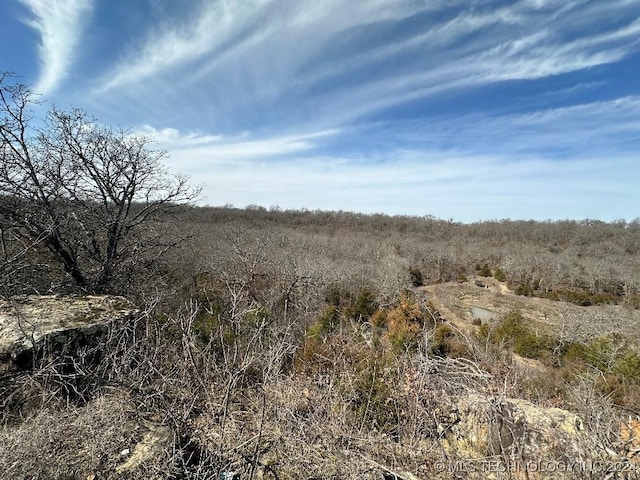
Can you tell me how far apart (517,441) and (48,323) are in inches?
191

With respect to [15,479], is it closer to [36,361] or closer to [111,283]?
[36,361]

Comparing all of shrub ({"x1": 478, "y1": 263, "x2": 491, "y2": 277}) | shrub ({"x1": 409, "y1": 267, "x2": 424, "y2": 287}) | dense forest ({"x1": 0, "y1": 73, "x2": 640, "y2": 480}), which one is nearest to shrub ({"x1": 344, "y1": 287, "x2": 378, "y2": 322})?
dense forest ({"x1": 0, "y1": 73, "x2": 640, "y2": 480})

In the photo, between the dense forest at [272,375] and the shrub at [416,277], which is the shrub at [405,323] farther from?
the shrub at [416,277]

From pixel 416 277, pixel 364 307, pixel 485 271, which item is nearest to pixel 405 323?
pixel 364 307

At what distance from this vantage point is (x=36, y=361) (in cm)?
374

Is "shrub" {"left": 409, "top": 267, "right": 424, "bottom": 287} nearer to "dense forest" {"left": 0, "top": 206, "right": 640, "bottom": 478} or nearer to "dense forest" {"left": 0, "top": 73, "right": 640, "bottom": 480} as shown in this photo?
"dense forest" {"left": 0, "top": 206, "right": 640, "bottom": 478}

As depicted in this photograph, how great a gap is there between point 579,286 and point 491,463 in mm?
36255

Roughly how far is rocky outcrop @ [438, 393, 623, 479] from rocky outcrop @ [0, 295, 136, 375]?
13.0 ft

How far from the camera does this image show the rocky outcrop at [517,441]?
254 centimetres

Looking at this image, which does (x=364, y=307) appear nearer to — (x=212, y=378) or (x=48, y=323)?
(x=212, y=378)

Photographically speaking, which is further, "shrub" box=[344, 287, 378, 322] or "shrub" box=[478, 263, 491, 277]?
"shrub" box=[478, 263, 491, 277]

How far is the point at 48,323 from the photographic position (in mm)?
4059

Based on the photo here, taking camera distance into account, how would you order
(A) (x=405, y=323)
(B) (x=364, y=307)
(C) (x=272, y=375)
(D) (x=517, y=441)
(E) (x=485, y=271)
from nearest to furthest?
1. (D) (x=517, y=441)
2. (C) (x=272, y=375)
3. (A) (x=405, y=323)
4. (B) (x=364, y=307)
5. (E) (x=485, y=271)

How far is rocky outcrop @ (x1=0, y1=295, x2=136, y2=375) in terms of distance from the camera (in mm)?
3701
